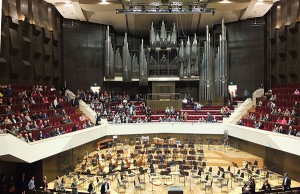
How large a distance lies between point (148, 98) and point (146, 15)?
5.00m

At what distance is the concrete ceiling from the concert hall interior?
0.10 metres

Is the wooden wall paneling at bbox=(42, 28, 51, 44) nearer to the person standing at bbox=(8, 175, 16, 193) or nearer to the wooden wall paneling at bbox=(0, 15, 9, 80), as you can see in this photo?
the wooden wall paneling at bbox=(0, 15, 9, 80)

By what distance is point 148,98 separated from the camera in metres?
20.3

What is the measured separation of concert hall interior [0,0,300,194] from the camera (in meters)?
12.5

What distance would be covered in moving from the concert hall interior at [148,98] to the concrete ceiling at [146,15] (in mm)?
101

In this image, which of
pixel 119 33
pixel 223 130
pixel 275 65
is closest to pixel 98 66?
pixel 119 33

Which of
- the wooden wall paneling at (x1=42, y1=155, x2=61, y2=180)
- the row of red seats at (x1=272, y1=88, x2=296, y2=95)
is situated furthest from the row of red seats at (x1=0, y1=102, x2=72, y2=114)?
Answer: the row of red seats at (x1=272, y1=88, x2=296, y2=95)

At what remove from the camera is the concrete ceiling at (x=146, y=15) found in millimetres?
16828

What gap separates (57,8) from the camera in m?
18.5

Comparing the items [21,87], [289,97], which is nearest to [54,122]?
[21,87]

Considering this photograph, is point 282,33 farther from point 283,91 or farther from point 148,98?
point 148,98

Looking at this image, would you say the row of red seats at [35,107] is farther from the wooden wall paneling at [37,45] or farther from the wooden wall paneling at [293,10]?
the wooden wall paneling at [293,10]

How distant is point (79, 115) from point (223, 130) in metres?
7.80

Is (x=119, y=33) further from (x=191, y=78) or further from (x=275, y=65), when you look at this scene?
(x=275, y=65)
